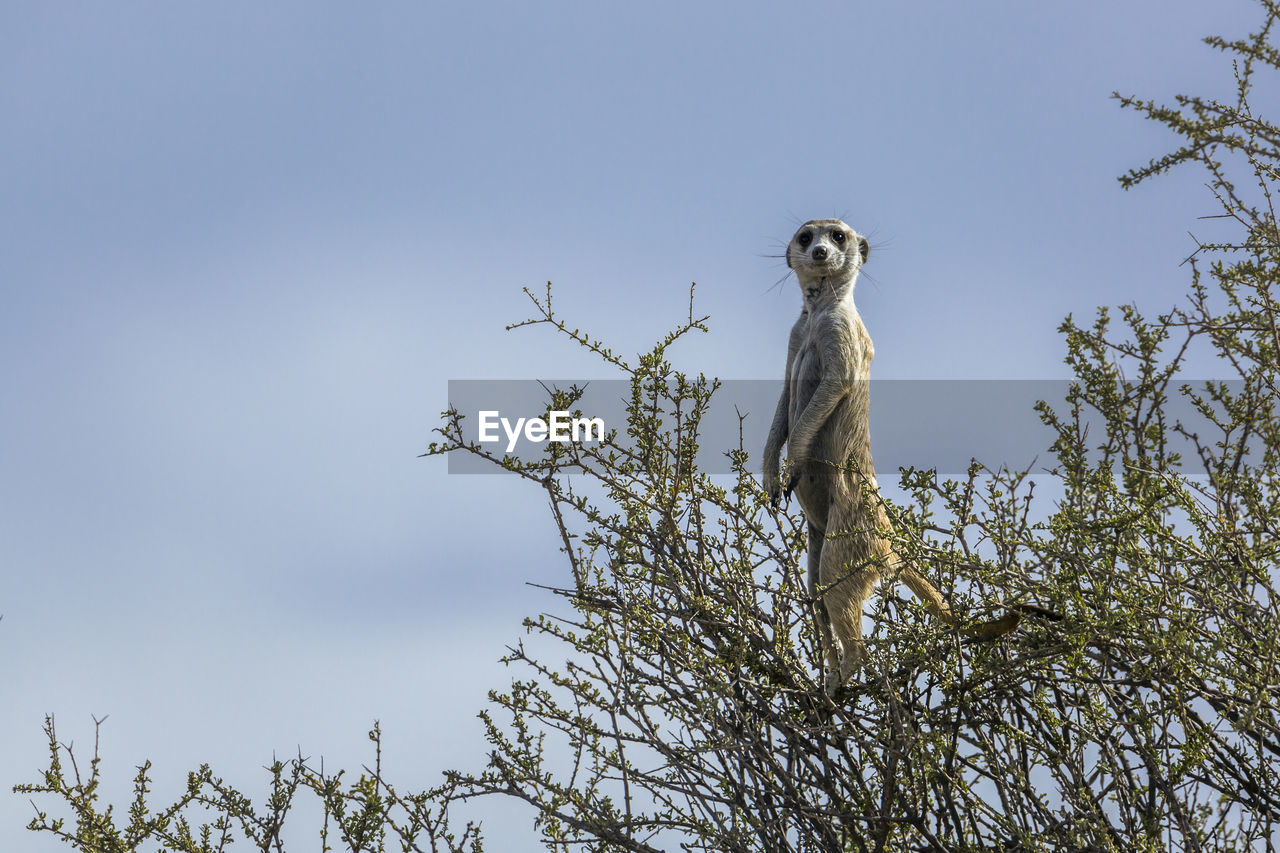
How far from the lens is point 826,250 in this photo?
575 cm

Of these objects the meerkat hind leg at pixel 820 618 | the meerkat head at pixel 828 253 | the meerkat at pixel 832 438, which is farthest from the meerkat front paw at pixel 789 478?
the meerkat head at pixel 828 253

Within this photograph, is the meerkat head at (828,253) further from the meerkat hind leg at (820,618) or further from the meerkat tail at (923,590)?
the meerkat tail at (923,590)

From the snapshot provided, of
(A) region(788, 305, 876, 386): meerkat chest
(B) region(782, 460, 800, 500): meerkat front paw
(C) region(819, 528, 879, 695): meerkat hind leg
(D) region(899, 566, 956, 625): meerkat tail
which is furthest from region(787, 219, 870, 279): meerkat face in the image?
(D) region(899, 566, 956, 625): meerkat tail

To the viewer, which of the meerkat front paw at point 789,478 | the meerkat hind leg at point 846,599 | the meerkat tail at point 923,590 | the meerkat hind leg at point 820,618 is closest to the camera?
the meerkat hind leg at point 820,618

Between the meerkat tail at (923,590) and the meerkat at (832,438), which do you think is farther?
the meerkat at (832,438)

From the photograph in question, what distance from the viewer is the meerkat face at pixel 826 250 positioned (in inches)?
228

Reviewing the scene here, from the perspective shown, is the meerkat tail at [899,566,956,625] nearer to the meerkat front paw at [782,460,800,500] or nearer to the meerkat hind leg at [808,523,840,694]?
the meerkat hind leg at [808,523,840,694]

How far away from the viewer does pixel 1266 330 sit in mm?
4352

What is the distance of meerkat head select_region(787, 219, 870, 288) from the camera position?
580cm

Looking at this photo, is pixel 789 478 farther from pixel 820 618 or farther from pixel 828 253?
pixel 828 253

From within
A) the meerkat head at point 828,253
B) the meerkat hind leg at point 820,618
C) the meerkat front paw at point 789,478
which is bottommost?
the meerkat hind leg at point 820,618

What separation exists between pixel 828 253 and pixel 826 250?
0.06 ft

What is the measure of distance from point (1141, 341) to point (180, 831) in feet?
14.3

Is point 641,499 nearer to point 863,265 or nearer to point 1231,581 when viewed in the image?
point 1231,581
